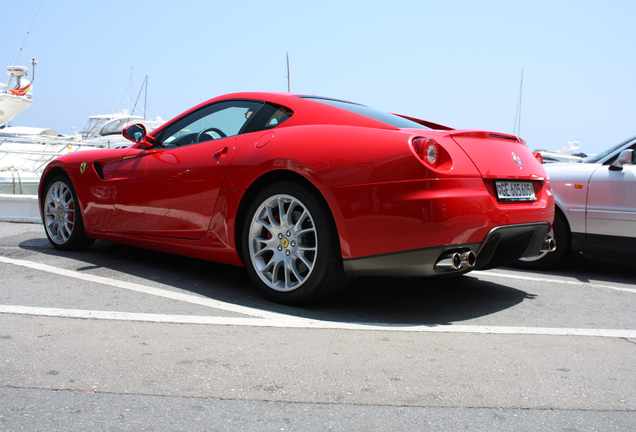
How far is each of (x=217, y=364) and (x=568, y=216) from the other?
3.98 metres

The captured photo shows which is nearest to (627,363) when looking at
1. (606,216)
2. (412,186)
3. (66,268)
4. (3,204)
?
(412,186)

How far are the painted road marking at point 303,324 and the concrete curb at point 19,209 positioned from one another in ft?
15.5

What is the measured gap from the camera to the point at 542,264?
534cm

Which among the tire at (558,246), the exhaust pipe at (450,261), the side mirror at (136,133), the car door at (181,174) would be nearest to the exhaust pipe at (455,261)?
the exhaust pipe at (450,261)

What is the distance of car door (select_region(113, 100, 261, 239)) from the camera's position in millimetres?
3943

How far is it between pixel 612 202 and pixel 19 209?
720cm

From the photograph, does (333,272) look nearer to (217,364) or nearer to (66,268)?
(217,364)

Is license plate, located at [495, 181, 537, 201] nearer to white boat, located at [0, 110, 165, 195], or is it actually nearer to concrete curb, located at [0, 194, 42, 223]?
concrete curb, located at [0, 194, 42, 223]

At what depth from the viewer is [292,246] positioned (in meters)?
3.50

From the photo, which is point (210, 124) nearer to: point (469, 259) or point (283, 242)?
point (283, 242)

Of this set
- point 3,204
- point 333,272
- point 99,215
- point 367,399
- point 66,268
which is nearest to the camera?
point 367,399

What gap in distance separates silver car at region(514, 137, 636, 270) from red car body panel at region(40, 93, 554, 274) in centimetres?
155

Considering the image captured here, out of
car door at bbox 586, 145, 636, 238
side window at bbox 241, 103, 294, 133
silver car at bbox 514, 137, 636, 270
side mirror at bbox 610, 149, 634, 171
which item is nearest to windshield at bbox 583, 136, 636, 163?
silver car at bbox 514, 137, 636, 270

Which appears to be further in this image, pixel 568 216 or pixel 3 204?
pixel 3 204
